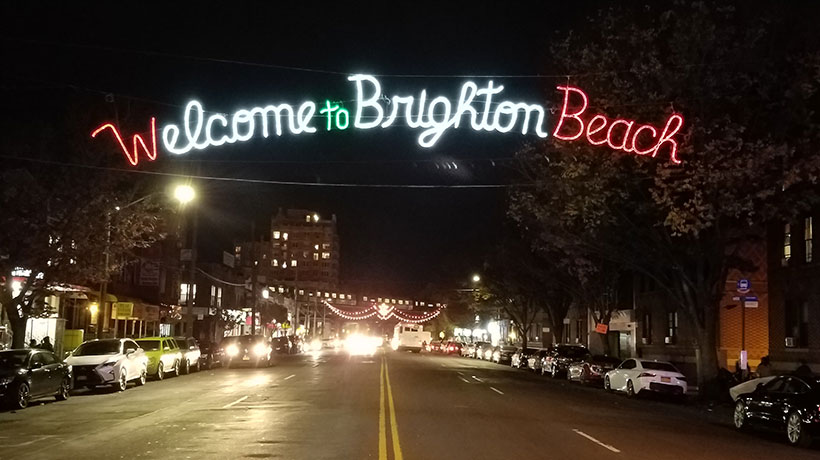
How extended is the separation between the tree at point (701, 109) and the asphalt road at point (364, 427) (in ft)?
20.5

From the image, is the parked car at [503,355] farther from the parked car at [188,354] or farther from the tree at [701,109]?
the tree at [701,109]

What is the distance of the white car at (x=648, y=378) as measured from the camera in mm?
29250

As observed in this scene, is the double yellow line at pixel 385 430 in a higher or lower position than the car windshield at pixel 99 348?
lower

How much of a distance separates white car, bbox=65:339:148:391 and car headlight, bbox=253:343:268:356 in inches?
650

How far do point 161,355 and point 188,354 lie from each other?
17.7ft

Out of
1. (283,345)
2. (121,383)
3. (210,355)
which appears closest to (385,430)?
(121,383)

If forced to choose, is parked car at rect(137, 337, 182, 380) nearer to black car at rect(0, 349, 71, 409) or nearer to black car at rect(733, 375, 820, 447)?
black car at rect(0, 349, 71, 409)

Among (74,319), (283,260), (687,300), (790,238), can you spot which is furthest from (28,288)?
(283,260)

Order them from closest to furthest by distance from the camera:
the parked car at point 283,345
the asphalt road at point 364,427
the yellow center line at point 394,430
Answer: the yellow center line at point 394,430 < the asphalt road at point 364,427 < the parked car at point 283,345

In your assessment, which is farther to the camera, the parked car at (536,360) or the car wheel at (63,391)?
the parked car at (536,360)

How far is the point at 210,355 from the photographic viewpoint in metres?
46.6

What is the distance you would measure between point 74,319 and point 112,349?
646 inches

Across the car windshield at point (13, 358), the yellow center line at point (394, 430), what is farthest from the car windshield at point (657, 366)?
the car windshield at point (13, 358)

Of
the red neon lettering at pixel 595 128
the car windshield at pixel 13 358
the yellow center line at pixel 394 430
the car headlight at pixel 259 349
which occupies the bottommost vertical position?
the yellow center line at pixel 394 430
